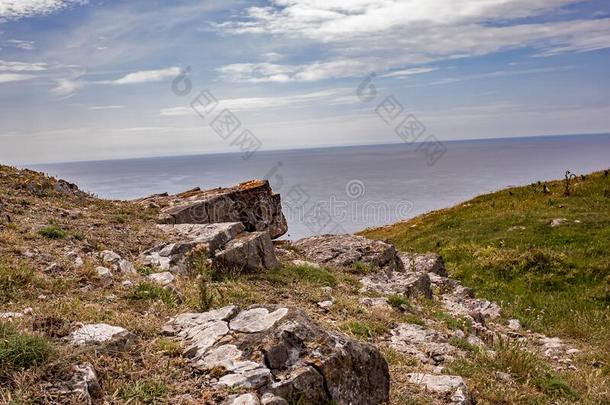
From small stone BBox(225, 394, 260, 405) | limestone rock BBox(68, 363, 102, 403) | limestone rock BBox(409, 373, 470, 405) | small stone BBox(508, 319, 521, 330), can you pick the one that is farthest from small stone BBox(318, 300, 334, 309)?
small stone BBox(508, 319, 521, 330)

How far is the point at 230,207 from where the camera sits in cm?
1956

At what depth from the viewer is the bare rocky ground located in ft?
19.5

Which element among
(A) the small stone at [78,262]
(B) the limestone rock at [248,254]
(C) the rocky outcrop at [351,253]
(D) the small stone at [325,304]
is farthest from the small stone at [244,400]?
(C) the rocky outcrop at [351,253]

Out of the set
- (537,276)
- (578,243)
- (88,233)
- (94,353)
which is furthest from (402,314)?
(578,243)

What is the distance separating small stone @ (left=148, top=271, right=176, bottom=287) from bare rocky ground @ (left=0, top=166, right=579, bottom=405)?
0.11ft

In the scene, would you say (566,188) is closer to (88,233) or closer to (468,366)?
(468,366)

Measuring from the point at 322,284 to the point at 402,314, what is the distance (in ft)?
8.36

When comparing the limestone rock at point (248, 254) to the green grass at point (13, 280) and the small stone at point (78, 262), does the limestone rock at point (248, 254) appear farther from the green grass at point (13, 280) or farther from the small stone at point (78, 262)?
the green grass at point (13, 280)

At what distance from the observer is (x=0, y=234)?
1114cm

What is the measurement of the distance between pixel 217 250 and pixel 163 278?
3049 mm

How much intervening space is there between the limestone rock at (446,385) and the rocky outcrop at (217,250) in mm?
6292

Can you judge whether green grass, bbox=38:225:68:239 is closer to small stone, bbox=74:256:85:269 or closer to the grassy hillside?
small stone, bbox=74:256:85:269

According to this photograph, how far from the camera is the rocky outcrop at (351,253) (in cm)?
1848

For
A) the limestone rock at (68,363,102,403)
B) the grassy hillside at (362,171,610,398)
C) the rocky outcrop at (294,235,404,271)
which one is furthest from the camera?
the rocky outcrop at (294,235,404,271)
